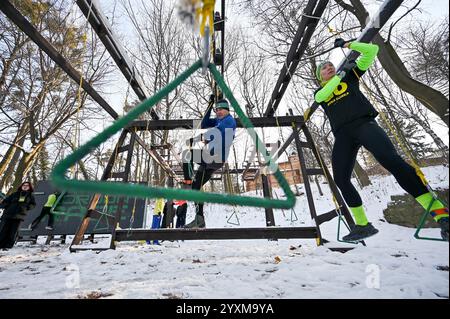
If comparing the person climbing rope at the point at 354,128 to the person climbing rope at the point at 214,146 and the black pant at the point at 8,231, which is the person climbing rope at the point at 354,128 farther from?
the black pant at the point at 8,231

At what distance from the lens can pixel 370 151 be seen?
230 cm

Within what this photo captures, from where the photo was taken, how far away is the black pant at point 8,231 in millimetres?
5793

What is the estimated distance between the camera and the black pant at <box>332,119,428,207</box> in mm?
2020

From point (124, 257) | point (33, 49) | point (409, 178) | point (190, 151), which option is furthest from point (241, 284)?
point (33, 49)

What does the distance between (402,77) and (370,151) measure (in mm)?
3479

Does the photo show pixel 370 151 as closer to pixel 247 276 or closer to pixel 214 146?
pixel 247 276

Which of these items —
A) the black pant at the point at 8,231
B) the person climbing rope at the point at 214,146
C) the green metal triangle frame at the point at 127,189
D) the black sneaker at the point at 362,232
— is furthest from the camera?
the black pant at the point at 8,231

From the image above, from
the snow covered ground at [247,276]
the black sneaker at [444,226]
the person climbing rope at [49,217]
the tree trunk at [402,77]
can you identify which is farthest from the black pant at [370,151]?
the person climbing rope at [49,217]

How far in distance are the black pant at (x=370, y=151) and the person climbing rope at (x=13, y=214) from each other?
7616 millimetres

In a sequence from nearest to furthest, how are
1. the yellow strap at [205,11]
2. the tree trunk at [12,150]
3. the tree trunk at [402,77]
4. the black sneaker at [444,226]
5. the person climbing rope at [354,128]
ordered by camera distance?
the yellow strap at [205,11] → the black sneaker at [444,226] → the person climbing rope at [354,128] → the tree trunk at [402,77] → the tree trunk at [12,150]

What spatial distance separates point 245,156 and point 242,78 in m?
6.70

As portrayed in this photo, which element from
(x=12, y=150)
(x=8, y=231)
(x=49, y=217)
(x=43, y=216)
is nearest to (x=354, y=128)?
(x=8, y=231)

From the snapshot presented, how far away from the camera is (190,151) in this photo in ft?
13.5

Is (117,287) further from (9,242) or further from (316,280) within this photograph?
(9,242)
